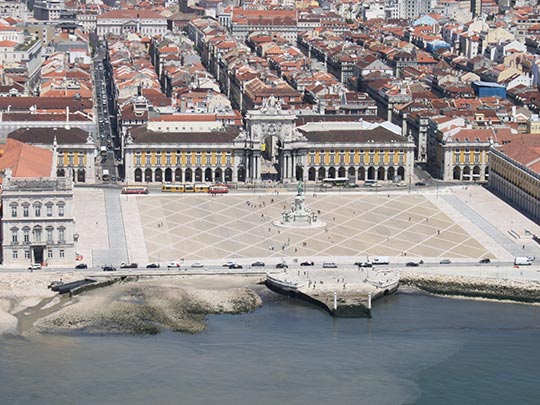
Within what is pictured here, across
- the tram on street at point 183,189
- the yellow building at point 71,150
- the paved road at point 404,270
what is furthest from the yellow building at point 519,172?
the yellow building at point 71,150

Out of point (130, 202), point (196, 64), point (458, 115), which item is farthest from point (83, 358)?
point (196, 64)

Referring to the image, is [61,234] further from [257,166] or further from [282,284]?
[257,166]

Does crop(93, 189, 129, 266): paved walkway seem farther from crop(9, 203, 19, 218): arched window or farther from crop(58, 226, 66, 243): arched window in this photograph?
crop(9, 203, 19, 218): arched window

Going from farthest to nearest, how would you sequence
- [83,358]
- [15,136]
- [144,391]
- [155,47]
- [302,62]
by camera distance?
[155,47] < [302,62] < [15,136] < [83,358] < [144,391]

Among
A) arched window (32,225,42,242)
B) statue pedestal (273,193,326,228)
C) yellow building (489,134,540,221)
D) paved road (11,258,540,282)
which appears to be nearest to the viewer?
paved road (11,258,540,282)

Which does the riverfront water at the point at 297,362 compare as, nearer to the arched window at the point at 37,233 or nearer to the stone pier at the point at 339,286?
the stone pier at the point at 339,286

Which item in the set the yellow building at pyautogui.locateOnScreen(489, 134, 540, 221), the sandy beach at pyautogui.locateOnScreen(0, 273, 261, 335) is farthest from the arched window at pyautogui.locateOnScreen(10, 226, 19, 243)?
the yellow building at pyautogui.locateOnScreen(489, 134, 540, 221)

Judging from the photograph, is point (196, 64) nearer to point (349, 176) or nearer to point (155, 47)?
point (155, 47)
